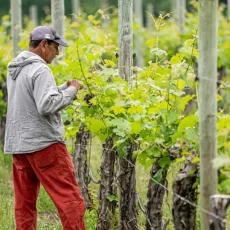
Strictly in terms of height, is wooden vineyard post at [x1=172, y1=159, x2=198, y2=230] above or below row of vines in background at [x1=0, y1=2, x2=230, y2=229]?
below

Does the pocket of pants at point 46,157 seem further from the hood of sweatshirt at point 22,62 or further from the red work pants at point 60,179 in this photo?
the hood of sweatshirt at point 22,62

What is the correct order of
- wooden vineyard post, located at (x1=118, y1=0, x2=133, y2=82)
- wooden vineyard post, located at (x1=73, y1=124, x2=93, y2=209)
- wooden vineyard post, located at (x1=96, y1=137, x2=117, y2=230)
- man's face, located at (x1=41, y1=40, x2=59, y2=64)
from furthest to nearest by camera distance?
wooden vineyard post, located at (x1=73, y1=124, x2=93, y2=209) < wooden vineyard post, located at (x1=96, y1=137, x2=117, y2=230) < wooden vineyard post, located at (x1=118, y1=0, x2=133, y2=82) < man's face, located at (x1=41, y1=40, x2=59, y2=64)

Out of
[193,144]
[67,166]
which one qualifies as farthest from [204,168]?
[67,166]

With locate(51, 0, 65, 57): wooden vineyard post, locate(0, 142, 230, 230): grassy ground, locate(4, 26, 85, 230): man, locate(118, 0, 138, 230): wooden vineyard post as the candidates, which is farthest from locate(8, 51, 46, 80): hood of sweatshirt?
locate(51, 0, 65, 57): wooden vineyard post

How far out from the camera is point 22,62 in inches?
236

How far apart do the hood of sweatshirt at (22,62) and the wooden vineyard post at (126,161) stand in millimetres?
844

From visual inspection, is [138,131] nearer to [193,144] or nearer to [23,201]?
[193,144]

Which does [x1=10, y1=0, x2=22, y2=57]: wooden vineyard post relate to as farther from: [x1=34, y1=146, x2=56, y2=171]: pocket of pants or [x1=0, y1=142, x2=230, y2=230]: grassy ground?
[x1=34, y1=146, x2=56, y2=171]: pocket of pants

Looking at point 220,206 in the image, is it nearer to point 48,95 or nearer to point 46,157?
point 48,95

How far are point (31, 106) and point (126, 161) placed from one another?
958 millimetres

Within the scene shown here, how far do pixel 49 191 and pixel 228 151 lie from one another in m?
1.76

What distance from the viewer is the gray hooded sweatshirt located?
5.82 meters

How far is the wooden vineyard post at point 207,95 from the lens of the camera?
434cm

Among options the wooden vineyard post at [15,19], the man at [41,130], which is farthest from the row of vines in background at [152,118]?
the wooden vineyard post at [15,19]
